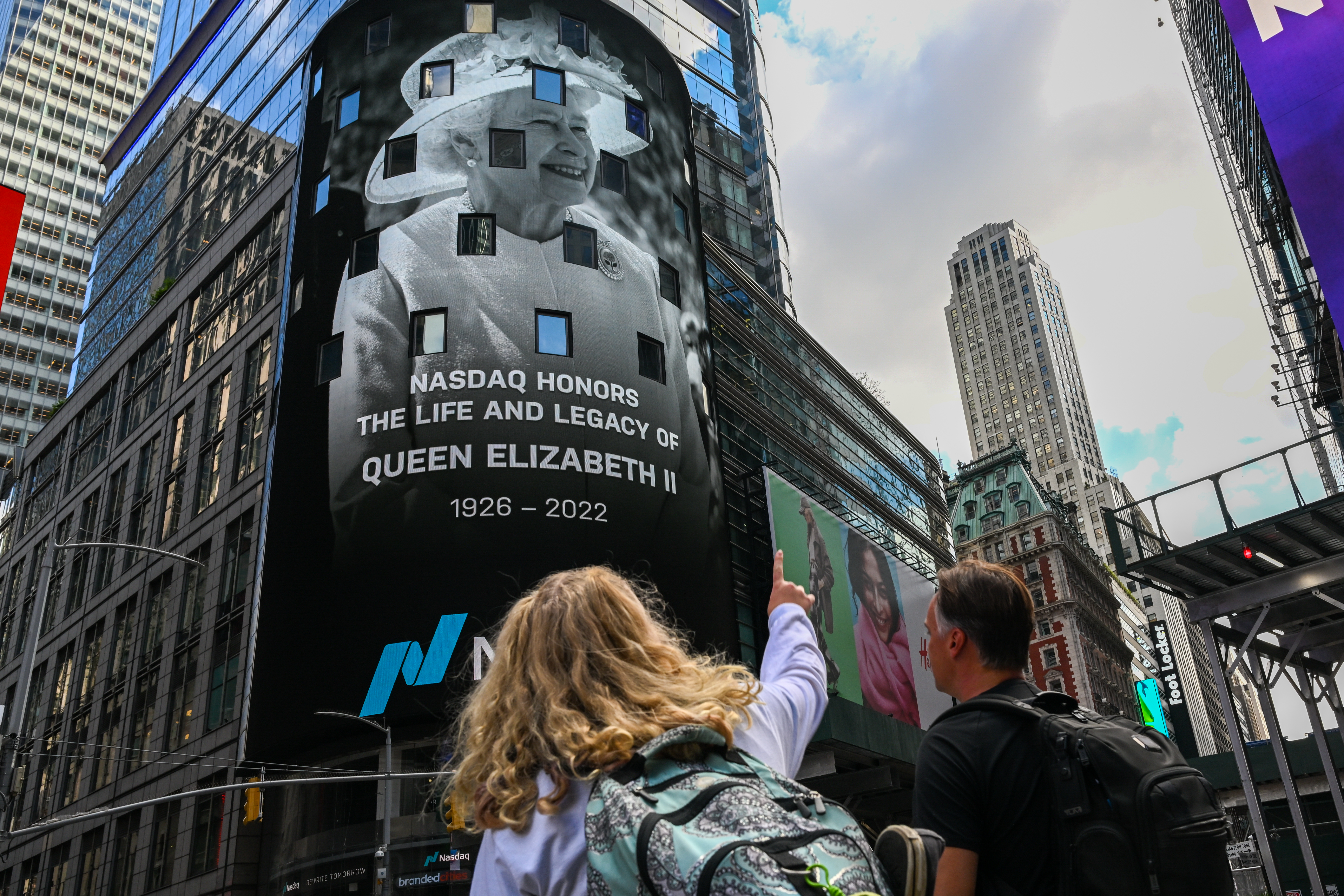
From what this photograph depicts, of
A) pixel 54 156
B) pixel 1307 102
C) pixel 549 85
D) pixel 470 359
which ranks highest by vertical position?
pixel 54 156

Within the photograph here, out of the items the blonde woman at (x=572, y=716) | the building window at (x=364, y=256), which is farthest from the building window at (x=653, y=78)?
the blonde woman at (x=572, y=716)

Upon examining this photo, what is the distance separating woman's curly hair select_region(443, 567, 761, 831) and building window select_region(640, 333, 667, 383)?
32153 mm

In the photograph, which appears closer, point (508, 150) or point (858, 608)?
point (508, 150)

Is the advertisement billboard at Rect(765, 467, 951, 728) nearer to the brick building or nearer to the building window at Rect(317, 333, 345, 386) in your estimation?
the building window at Rect(317, 333, 345, 386)

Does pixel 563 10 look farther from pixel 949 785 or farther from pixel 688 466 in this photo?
pixel 949 785

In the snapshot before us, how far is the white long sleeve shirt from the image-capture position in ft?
8.20

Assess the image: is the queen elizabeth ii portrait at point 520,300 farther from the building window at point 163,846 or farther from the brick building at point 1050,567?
the brick building at point 1050,567

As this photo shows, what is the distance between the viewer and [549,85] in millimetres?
37875

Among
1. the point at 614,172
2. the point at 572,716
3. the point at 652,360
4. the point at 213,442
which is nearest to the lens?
the point at 572,716

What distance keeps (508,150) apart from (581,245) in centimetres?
413

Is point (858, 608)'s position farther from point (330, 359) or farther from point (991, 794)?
point (991, 794)

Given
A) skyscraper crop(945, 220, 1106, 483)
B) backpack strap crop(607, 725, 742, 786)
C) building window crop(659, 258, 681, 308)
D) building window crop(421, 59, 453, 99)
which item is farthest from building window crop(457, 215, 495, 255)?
skyscraper crop(945, 220, 1106, 483)

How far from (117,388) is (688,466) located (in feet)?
123

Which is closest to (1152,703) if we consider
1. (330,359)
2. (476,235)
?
(476,235)
